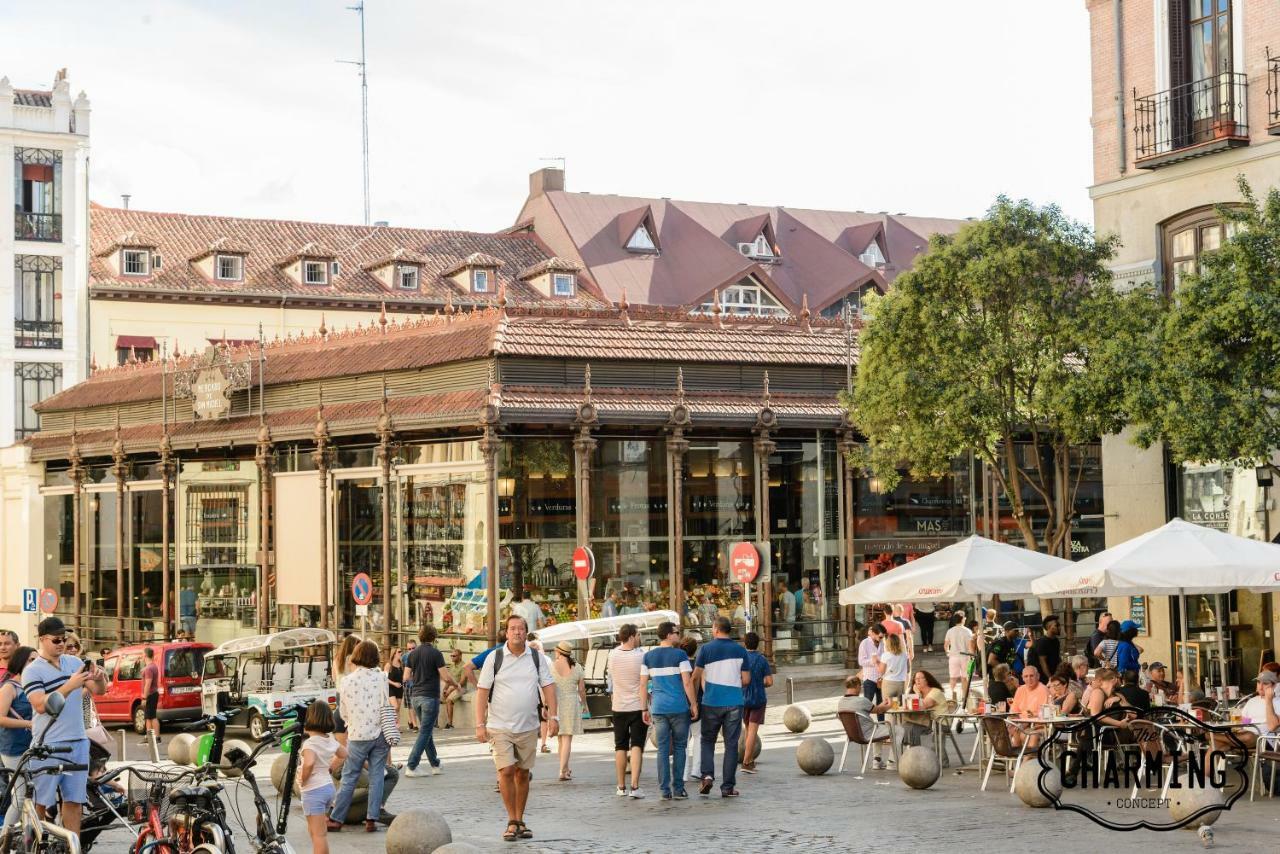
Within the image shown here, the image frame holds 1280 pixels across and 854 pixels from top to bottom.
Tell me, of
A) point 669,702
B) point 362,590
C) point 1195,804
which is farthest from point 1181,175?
point 1195,804

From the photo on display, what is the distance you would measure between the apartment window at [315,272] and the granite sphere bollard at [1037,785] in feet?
171

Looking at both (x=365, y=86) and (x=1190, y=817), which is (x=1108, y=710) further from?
(x=365, y=86)

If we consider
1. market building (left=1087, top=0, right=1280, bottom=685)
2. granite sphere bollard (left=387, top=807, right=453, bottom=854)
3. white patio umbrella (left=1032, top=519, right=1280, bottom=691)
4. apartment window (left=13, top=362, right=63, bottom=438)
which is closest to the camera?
granite sphere bollard (left=387, top=807, right=453, bottom=854)

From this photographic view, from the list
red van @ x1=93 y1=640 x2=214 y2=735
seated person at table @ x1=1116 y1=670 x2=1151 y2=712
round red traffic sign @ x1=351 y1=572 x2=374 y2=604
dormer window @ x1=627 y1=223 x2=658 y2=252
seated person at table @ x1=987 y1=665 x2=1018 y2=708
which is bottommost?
red van @ x1=93 y1=640 x2=214 y2=735

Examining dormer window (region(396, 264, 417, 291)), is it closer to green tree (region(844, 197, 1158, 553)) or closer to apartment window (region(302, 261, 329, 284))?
apartment window (region(302, 261, 329, 284))

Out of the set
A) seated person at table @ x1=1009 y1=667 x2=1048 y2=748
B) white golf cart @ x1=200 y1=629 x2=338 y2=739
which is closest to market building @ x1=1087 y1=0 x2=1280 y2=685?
seated person at table @ x1=1009 y1=667 x2=1048 y2=748

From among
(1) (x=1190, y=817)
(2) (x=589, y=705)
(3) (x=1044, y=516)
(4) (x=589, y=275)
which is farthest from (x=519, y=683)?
(4) (x=589, y=275)

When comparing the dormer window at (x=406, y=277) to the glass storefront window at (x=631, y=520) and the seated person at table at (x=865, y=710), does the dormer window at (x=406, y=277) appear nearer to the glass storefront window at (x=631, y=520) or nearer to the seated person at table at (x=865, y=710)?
the glass storefront window at (x=631, y=520)

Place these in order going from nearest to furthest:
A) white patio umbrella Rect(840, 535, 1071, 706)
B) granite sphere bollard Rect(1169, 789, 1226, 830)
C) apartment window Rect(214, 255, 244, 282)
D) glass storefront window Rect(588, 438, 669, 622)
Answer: granite sphere bollard Rect(1169, 789, 1226, 830) → white patio umbrella Rect(840, 535, 1071, 706) → glass storefront window Rect(588, 438, 669, 622) → apartment window Rect(214, 255, 244, 282)

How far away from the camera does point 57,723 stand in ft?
41.5

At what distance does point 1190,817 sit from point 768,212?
6580 centimetres

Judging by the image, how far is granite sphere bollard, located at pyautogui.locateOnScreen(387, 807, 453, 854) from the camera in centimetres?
1310

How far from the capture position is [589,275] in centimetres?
6981

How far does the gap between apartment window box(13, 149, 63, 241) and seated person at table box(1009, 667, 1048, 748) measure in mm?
48001
